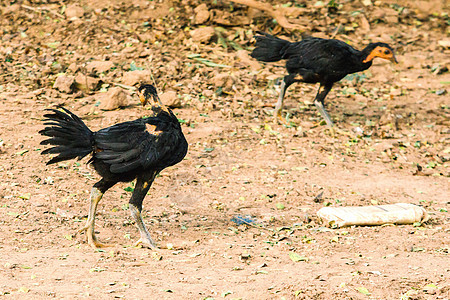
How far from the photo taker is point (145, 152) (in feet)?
17.8

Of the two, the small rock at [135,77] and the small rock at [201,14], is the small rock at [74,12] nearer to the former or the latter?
the small rock at [201,14]

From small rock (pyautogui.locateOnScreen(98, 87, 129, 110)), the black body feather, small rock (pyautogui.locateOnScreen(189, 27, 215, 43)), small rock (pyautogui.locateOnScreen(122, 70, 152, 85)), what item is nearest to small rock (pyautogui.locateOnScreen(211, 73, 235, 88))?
small rock (pyautogui.locateOnScreen(122, 70, 152, 85))

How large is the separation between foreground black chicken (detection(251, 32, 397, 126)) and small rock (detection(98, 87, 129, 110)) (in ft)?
8.13

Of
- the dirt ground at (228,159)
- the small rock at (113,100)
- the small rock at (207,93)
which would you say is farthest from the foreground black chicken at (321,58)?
the small rock at (113,100)

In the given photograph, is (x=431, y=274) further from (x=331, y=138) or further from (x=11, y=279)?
(x=331, y=138)

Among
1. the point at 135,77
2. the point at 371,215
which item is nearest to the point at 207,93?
the point at 135,77

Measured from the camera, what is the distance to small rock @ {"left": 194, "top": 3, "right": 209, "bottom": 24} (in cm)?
1187

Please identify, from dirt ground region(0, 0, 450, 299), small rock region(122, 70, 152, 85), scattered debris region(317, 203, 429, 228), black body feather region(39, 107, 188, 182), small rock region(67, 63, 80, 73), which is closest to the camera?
dirt ground region(0, 0, 450, 299)

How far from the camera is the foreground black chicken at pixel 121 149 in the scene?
514 cm

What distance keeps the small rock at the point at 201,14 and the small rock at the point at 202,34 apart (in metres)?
0.42

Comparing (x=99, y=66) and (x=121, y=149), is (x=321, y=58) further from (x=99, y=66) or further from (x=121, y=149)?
(x=121, y=149)

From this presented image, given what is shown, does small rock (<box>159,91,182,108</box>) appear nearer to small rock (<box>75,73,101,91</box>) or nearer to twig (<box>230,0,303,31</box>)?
small rock (<box>75,73,101,91</box>)

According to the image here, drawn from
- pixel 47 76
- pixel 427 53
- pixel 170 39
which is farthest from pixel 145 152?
pixel 427 53

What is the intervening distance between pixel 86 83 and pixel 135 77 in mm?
827
